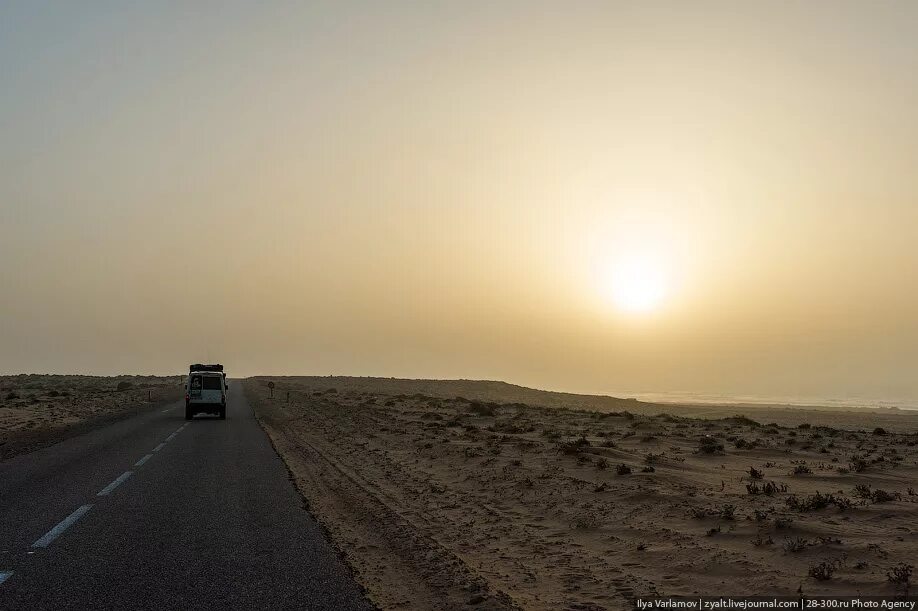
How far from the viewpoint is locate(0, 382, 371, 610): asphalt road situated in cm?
746

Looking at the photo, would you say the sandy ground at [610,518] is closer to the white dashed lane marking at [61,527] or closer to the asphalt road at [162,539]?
the asphalt road at [162,539]

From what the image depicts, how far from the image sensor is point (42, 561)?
29.0 feet

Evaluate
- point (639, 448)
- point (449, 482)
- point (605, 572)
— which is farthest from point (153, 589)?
point (639, 448)

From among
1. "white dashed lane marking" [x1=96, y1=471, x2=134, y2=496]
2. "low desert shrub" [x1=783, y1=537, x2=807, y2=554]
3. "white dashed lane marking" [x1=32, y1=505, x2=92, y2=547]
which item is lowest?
"white dashed lane marking" [x1=96, y1=471, x2=134, y2=496]

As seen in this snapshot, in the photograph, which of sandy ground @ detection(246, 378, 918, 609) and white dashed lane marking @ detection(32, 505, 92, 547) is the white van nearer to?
sandy ground @ detection(246, 378, 918, 609)

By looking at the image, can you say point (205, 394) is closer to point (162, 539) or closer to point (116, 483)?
point (116, 483)

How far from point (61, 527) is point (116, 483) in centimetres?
514

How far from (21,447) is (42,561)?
19875 mm

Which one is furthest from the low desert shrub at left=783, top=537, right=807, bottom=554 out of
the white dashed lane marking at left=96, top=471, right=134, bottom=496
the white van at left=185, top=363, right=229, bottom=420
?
the white van at left=185, top=363, right=229, bottom=420

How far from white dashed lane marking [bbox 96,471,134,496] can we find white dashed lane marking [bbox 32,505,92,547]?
173cm

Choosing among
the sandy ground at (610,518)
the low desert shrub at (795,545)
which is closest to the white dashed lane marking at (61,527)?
the sandy ground at (610,518)

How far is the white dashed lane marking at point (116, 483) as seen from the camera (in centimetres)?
1452

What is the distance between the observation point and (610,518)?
39.6 feet

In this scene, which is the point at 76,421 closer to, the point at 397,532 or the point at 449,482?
the point at 449,482
